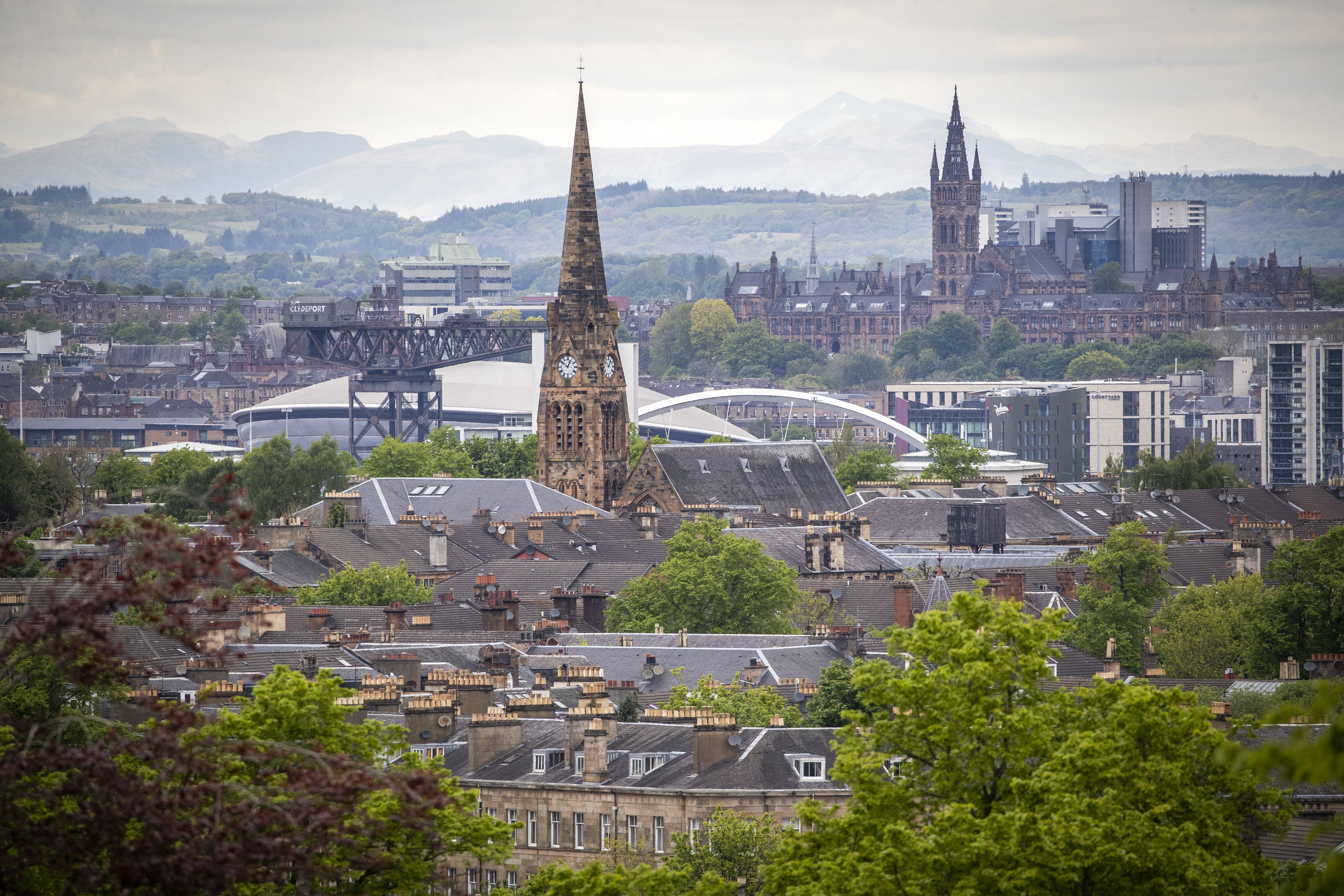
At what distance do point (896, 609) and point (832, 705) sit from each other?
30481mm

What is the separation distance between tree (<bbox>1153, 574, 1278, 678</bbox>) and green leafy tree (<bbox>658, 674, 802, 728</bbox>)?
19.1 meters

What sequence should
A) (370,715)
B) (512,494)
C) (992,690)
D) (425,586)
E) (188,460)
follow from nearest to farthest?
(992,690) → (370,715) → (425,586) → (512,494) → (188,460)

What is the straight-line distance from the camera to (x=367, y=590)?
3863 inches

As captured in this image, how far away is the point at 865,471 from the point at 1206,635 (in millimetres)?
81104

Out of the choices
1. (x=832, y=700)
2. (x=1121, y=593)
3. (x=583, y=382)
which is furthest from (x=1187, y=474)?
(x=832, y=700)

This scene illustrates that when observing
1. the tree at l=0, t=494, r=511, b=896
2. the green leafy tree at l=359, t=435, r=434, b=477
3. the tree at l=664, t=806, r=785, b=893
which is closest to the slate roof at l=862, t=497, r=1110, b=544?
the green leafy tree at l=359, t=435, r=434, b=477

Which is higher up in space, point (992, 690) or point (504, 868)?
point (992, 690)

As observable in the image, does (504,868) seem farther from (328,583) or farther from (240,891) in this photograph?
(328,583)

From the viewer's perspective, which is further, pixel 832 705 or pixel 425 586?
pixel 425 586

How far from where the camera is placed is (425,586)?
104m

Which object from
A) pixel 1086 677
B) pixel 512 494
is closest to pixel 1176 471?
pixel 512 494

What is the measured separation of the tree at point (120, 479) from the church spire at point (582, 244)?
26.7m

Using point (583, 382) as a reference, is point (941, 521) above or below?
below

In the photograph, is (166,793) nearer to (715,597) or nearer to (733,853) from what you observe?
(733,853)
